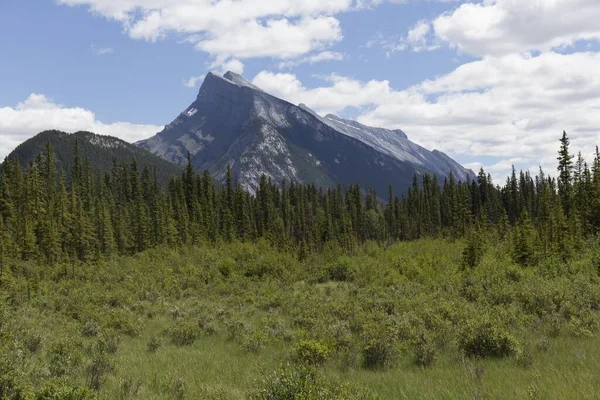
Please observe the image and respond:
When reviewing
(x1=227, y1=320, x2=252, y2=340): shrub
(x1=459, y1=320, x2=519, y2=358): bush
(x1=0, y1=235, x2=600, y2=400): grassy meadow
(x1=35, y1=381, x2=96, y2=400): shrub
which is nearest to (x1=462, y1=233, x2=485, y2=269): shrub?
(x1=0, y1=235, x2=600, y2=400): grassy meadow

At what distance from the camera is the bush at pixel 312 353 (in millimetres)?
10453

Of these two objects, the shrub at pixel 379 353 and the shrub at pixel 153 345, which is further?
the shrub at pixel 153 345

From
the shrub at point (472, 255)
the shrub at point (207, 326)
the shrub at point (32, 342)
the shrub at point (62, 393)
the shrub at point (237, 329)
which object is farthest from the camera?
the shrub at point (472, 255)

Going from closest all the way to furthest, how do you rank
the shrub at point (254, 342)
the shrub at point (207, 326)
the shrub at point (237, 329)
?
1. the shrub at point (254, 342)
2. the shrub at point (237, 329)
3. the shrub at point (207, 326)

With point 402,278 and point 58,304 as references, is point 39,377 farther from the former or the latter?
point 402,278

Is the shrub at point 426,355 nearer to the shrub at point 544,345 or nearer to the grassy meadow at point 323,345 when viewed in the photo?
the grassy meadow at point 323,345

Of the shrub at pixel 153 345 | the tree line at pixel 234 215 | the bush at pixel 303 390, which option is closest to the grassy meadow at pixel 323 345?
the bush at pixel 303 390

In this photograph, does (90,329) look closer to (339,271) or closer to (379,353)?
(379,353)

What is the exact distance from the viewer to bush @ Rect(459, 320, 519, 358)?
10172 millimetres

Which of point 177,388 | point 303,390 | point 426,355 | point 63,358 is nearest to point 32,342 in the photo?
point 63,358

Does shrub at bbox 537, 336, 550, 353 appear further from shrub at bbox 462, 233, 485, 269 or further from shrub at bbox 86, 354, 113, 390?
shrub at bbox 462, 233, 485, 269

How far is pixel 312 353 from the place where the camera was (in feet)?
34.5

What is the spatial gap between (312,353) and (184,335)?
21.5 feet

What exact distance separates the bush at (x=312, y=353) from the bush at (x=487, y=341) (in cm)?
364
